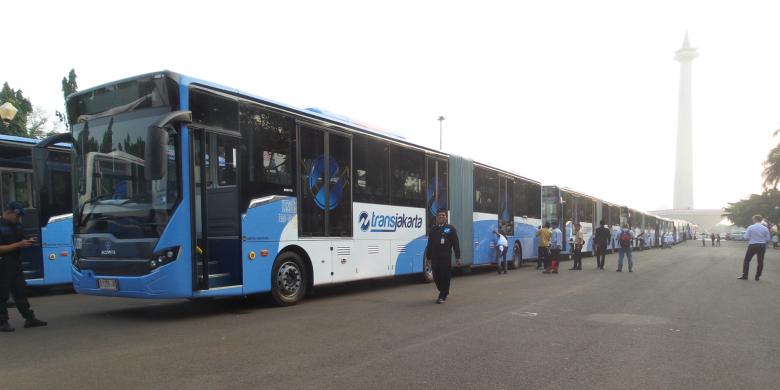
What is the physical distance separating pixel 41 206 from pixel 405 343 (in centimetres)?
910

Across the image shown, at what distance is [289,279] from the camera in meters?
9.55

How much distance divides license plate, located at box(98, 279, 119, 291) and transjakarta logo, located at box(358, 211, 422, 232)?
15.9 feet

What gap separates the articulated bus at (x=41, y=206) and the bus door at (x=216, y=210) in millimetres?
4768

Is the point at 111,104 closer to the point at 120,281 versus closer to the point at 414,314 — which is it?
the point at 120,281

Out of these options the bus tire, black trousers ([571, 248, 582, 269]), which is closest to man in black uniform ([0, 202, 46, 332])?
the bus tire

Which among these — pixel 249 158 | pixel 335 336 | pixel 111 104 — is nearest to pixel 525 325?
pixel 335 336

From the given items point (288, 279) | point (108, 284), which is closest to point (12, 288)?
point (108, 284)

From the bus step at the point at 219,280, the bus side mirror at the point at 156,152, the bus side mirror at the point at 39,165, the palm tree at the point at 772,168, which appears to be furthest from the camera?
the palm tree at the point at 772,168

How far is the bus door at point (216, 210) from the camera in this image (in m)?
8.09

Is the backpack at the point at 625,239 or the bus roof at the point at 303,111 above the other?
the bus roof at the point at 303,111

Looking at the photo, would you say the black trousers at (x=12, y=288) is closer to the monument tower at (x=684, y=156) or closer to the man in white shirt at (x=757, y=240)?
the man in white shirt at (x=757, y=240)

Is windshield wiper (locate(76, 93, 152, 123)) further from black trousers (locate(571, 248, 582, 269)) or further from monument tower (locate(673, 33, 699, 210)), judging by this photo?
monument tower (locate(673, 33, 699, 210))

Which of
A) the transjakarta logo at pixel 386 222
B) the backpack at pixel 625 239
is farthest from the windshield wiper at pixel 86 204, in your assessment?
the backpack at pixel 625 239

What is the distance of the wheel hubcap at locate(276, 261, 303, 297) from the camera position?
9320 mm
